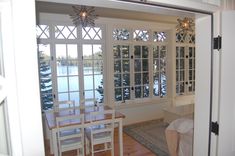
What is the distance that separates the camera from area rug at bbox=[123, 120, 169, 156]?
3.36 meters

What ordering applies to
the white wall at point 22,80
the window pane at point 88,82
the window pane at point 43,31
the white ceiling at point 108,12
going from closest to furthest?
the white wall at point 22,80 → the white ceiling at point 108,12 → the window pane at point 43,31 → the window pane at point 88,82

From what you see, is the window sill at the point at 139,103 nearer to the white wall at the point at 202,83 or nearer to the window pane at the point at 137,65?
the window pane at the point at 137,65

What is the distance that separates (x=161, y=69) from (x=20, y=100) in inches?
192

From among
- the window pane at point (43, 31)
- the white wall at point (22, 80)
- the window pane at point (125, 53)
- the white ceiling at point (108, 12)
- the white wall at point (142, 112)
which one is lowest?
the white wall at point (142, 112)

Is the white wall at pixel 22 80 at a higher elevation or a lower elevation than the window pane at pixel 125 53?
lower

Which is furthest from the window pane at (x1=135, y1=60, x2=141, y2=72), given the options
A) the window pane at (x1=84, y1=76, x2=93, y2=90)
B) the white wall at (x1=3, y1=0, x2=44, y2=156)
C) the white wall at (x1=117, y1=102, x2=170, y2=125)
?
the white wall at (x1=3, y1=0, x2=44, y2=156)

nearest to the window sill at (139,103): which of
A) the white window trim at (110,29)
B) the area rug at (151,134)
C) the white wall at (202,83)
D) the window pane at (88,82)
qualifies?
the white window trim at (110,29)

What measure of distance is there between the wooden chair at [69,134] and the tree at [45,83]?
139 centimetres

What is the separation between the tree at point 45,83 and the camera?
396cm

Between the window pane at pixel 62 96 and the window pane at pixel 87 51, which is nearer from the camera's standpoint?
the window pane at pixel 62 96

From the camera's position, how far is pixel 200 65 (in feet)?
4.84

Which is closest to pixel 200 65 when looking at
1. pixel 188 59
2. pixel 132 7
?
pixel 132 7

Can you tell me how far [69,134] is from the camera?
285 cm

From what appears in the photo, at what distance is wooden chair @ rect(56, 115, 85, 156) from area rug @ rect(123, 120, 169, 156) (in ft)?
4.44
